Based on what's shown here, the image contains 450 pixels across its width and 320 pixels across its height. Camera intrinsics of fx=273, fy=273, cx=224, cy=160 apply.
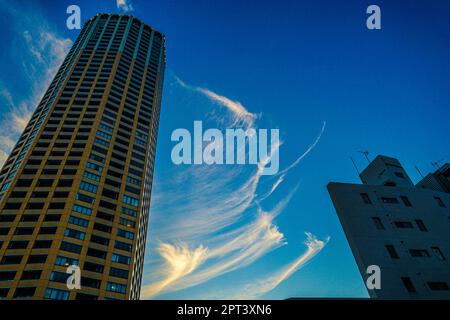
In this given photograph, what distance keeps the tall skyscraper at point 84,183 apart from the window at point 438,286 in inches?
1990

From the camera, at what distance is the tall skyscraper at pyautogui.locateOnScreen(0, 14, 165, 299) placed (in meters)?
51.5

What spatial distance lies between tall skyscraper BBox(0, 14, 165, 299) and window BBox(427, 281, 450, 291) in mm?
50542

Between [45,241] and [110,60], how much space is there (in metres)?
67.0

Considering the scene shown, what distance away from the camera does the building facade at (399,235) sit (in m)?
28.8

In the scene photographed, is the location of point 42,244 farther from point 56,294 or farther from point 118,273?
point 118,273

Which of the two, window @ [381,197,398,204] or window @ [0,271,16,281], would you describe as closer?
window @ [381,197,398,204]

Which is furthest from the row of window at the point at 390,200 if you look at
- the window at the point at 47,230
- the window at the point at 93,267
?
the window at the point at 47,230

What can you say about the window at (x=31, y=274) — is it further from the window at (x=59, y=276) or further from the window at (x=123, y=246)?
the window at (x=123, y=246)

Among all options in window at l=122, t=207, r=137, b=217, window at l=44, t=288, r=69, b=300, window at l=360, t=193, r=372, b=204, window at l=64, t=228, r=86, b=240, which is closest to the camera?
window at l=360, t=193, r=372, b=204

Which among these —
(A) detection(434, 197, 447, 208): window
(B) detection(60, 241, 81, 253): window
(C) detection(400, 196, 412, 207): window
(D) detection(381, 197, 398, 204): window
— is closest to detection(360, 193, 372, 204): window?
(D) detection(381, 197, 398, 204): window

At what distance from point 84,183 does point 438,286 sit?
6576cm

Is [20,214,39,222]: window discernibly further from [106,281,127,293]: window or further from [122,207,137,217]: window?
[106,281,127,293]: window

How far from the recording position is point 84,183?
63531 millimetres
